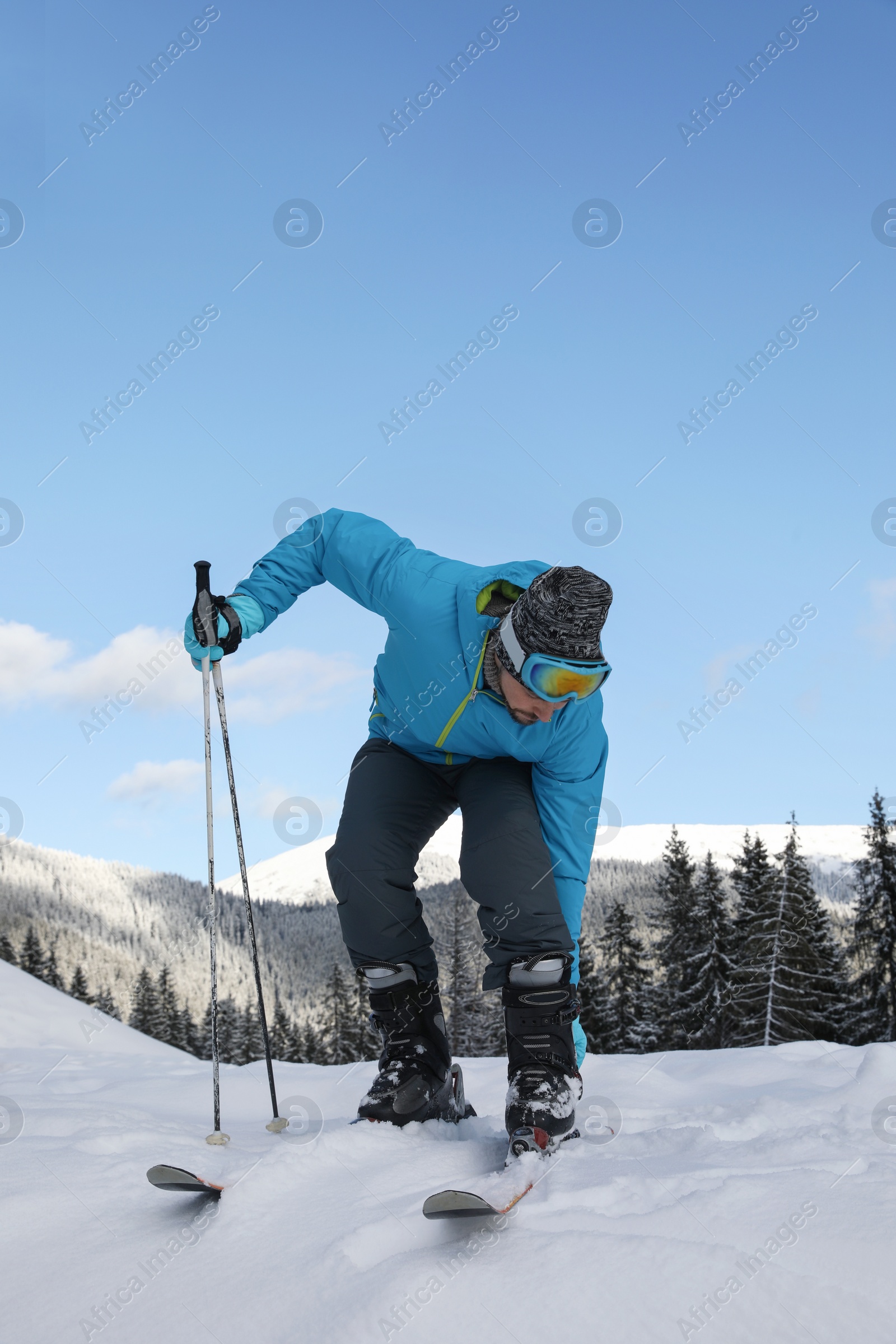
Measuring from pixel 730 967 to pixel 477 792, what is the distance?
82.7 ft

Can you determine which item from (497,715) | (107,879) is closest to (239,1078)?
(497,715)

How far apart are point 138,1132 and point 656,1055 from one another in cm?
421

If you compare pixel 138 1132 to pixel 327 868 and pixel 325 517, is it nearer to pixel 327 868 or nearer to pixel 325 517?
pixel 327 868

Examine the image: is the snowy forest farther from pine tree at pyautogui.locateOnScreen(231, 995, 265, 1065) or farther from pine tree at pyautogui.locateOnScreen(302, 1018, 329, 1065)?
pine tree at pyautogui.locateOnScreen(231, 995, 265, 1065)

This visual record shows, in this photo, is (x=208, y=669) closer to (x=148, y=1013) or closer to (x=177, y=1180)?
(x=177, y=1180)

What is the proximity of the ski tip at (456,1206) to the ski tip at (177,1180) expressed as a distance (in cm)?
64

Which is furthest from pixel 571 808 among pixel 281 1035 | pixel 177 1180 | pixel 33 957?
pixel 33 957

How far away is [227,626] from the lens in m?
3.33

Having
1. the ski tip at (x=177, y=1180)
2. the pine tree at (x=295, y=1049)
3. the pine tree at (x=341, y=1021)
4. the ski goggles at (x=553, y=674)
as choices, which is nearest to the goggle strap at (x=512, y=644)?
the ski goggles at (x=553, y=674)

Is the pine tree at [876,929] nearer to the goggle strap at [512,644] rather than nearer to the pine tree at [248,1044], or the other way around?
the goggle strap at [512,644]

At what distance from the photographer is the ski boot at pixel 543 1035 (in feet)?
8.69

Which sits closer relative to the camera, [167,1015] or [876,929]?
[876,929]

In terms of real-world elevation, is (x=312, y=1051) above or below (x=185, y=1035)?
below

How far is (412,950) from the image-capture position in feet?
10.2
